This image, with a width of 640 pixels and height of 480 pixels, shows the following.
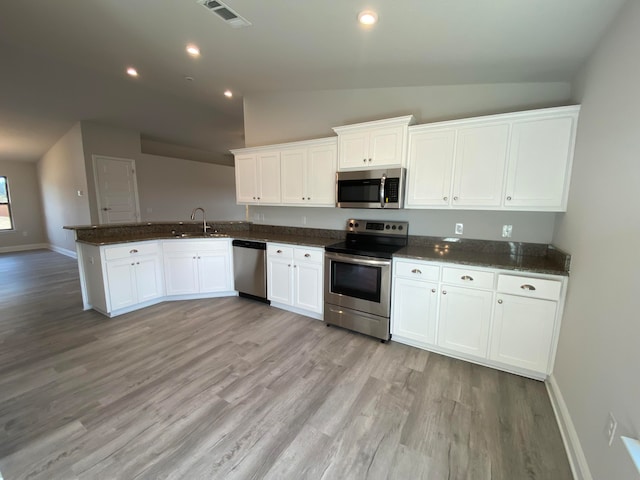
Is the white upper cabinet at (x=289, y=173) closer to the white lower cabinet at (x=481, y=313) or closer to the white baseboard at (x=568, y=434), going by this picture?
the white lower cabinet at (x=481, y=313)

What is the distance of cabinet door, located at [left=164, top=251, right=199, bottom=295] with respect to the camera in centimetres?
378

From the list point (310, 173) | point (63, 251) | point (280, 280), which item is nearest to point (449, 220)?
point (310, 173)

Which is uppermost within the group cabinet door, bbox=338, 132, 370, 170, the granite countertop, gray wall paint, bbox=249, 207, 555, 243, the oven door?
cabinet door, bbox=338, 132, 370, 170

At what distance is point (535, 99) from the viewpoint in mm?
2451

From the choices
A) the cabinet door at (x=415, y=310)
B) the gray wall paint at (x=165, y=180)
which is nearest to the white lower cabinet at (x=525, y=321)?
the cabinet door at (x=415, y=310)

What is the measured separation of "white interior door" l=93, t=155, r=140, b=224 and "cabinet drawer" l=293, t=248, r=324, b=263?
533cm

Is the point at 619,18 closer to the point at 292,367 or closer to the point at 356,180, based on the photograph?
the point at 356,180

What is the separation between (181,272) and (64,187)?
17.8 feet

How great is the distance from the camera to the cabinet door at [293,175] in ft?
11.5

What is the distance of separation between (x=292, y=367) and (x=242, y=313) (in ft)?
4.46

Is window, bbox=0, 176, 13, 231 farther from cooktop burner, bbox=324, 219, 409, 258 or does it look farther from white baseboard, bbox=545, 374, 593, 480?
white baseboard, bbox=545, 374, 593, 480

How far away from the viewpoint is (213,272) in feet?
12.9

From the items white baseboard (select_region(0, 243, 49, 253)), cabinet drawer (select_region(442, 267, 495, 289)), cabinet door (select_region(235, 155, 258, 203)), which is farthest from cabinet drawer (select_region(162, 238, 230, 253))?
white baseboard (select_region(0, 243, 49, 253))

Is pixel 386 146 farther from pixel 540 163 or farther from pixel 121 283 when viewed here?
pixel 121 283
